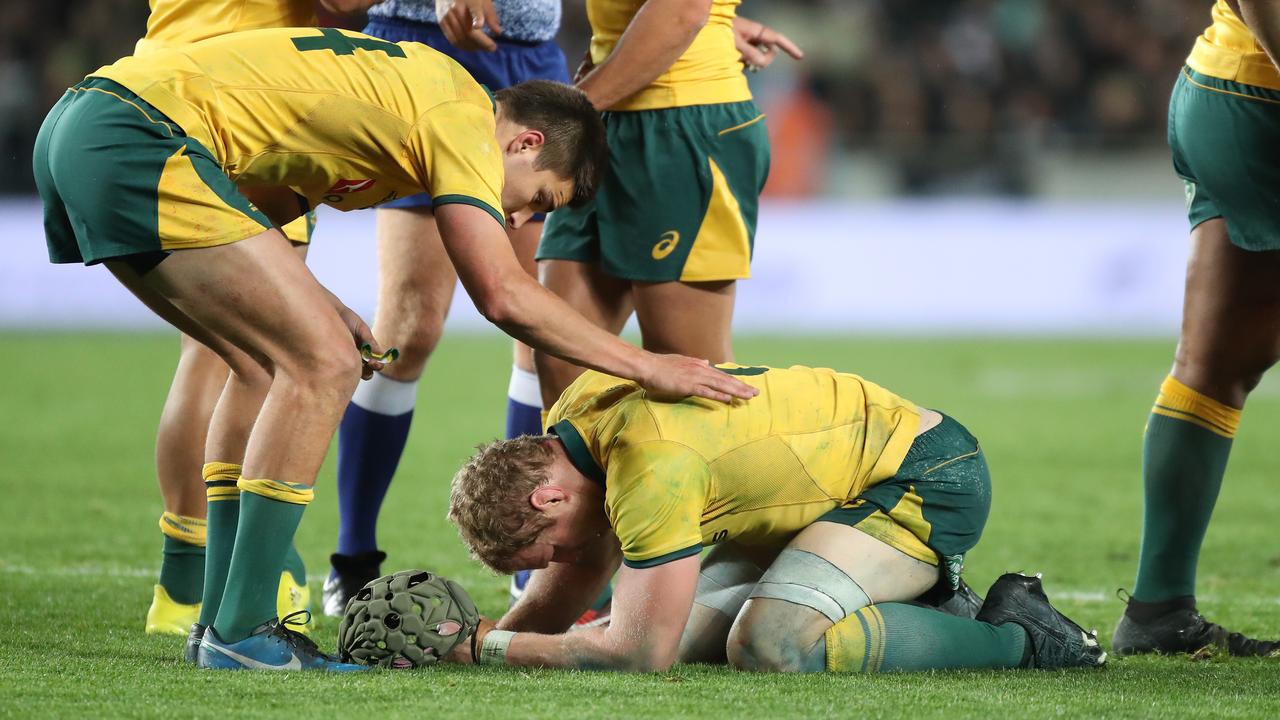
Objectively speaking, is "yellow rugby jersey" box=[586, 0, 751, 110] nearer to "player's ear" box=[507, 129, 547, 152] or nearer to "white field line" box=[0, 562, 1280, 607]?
"player's ear" box=[507, 129, 547, 152]

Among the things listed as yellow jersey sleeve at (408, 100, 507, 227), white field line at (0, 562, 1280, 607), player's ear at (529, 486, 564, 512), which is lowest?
white field line at (0, 562, 1280, 607)

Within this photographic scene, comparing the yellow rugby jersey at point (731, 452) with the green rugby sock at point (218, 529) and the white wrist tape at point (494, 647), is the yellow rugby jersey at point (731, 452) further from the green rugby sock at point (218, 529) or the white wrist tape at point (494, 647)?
the green rugby sock at point (218, 529)

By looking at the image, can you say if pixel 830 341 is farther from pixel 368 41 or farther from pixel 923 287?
pixel 368 41

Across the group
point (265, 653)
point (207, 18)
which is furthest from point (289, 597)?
point (207, 18)

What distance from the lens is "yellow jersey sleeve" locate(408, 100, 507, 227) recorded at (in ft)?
10.5

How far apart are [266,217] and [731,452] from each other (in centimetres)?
112

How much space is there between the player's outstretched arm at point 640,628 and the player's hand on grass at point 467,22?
1.55 metres

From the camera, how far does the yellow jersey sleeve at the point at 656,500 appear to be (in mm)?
3180

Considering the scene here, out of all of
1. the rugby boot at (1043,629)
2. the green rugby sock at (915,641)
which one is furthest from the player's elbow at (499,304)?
the rugby boot at (1043,629)

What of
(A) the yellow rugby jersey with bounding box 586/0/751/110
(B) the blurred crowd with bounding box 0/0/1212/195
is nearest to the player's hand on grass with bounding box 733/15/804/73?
(A) the yellow rugby jersey with bounding box 586/0/751/110

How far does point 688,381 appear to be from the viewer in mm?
3320

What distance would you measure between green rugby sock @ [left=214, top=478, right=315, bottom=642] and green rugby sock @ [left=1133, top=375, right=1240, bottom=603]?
2.17 metres

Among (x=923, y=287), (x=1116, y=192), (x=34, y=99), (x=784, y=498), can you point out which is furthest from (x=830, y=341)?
(x=784, y=498)

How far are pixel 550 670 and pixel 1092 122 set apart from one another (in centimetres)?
1267
